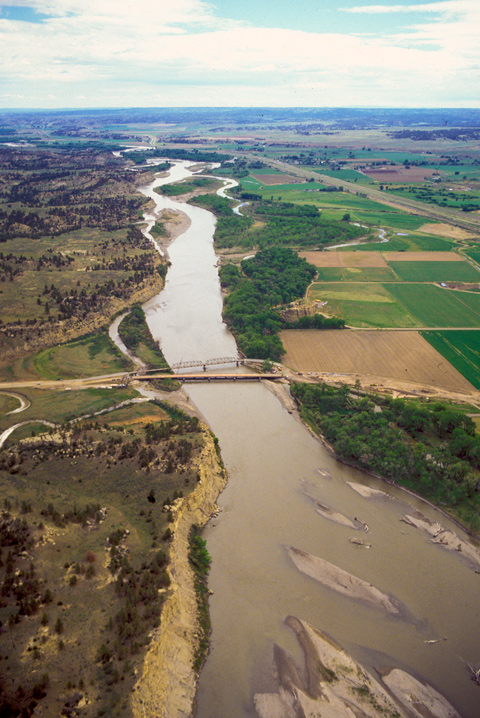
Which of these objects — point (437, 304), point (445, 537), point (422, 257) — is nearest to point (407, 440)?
→ point (445, 537)

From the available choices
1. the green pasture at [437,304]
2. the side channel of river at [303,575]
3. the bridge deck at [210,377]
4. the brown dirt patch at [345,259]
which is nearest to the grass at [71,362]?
the bridge deck at [210,377]

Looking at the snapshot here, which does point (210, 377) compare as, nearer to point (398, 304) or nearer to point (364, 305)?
point (364, 305)

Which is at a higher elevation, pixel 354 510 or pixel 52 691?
pixel 52 691

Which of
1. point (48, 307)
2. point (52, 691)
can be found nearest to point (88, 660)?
point (52, 691)

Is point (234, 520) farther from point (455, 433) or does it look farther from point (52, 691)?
point (455, 433)

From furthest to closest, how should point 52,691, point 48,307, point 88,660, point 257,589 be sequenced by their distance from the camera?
point 48,307
point 257,589
point 88,660
point 52,691

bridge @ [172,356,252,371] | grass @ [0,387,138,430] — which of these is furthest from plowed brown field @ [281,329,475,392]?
grass @ [0,387,138,430]

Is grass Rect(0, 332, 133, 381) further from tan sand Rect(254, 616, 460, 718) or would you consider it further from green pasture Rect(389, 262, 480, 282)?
green pasture Rect(389, 262, 480, 282)
